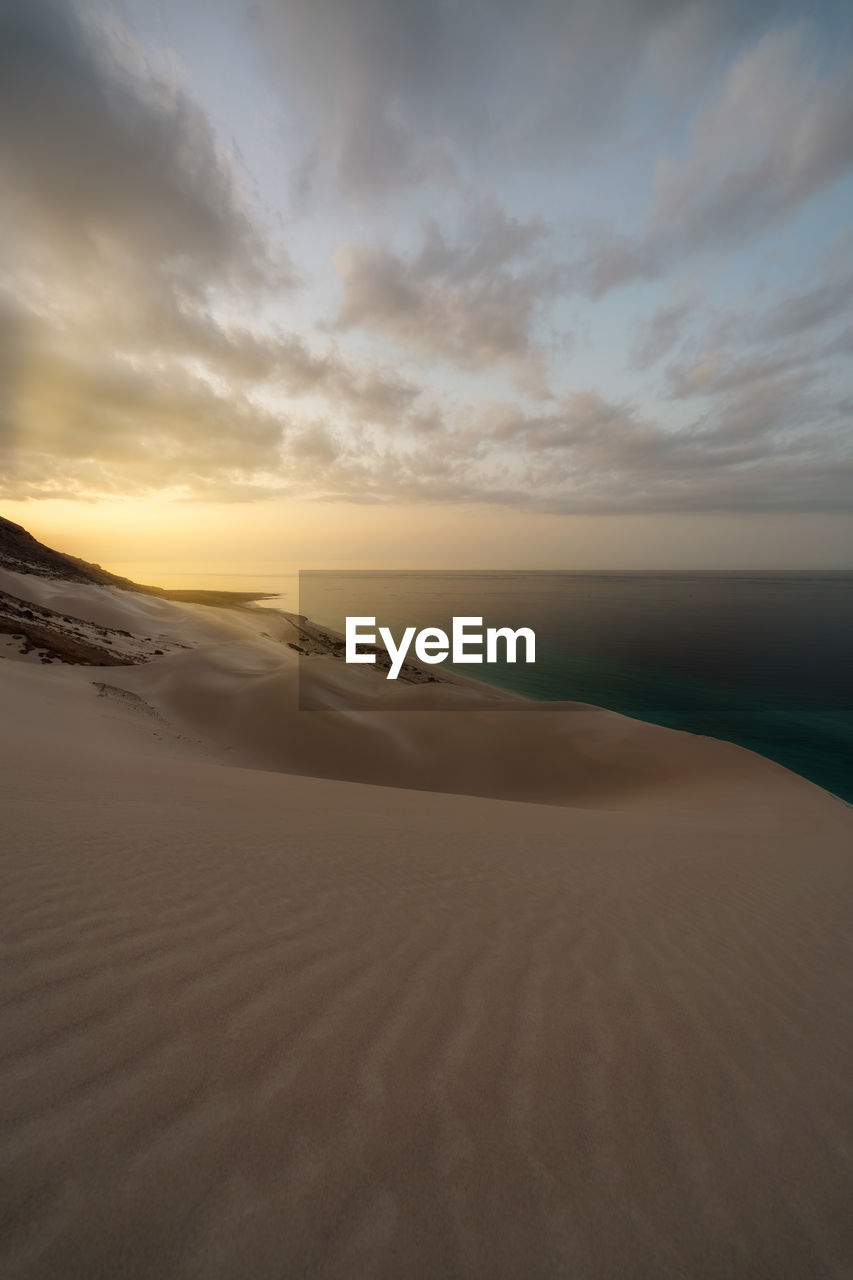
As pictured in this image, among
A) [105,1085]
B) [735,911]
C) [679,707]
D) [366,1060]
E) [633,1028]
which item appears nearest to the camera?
[105,1085]

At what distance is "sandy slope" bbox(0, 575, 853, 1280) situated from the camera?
4.86 ft

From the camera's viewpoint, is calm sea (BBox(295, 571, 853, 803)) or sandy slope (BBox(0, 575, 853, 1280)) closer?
sandy slope (BBox(0, 575, 853, 1280))

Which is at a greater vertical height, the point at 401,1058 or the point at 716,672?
the point at 401,1058

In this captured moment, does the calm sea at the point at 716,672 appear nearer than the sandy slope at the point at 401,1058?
No

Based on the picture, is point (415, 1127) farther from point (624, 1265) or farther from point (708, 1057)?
point (708, 1057)

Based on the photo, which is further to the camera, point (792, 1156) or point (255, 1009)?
point (255, 1009)

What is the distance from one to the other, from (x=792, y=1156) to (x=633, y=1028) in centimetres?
71

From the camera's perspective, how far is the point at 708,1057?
7.86 feet

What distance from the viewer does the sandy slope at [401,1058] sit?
4.86 ft

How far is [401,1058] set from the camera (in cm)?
210

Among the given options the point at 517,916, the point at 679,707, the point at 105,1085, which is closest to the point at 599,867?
the point at 517,916

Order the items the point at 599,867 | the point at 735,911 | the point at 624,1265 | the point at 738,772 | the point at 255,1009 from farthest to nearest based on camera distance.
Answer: the point at 738,772 < the point at 599,867 < the point at 735,911 < the point at 255,1009 < the point at 624,1265

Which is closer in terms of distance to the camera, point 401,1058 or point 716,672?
point 401,1058

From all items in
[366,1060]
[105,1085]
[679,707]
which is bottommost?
[679,707]
